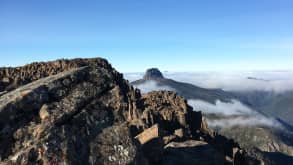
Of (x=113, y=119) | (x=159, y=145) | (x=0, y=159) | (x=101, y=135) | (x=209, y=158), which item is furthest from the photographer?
(x=209, y=158)

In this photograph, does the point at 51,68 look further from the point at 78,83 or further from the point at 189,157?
the point at 78,83

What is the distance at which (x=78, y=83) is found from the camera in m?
24.7

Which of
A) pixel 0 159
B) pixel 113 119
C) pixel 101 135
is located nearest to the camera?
pixel 0 159

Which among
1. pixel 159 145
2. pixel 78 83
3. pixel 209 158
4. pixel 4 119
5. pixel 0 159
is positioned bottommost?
pixel 209 158

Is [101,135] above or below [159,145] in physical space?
above

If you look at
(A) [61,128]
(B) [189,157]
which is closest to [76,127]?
(A) [61,128]

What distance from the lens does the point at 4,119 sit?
67.7ft

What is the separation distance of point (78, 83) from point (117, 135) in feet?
16.2

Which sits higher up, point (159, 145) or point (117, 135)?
point (117, 135)

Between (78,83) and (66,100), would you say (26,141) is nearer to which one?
(66,100)

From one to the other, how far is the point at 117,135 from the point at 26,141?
5.21 m

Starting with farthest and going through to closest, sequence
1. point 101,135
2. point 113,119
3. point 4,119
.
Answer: point 113,119 < point 101,135 < point 4,119

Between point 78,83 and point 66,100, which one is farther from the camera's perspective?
point 78,83

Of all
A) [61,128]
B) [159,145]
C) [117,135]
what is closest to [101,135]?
[117,135]
